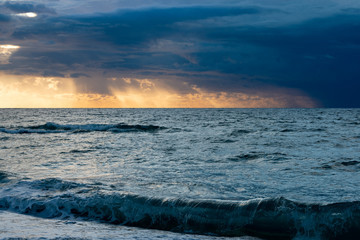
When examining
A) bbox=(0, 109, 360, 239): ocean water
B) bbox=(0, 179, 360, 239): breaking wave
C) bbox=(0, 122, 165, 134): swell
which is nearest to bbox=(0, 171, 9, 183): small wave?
bbox=(0, 109, 360, 239): ocean water

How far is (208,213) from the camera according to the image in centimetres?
639

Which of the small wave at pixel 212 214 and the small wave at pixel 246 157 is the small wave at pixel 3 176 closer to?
the small wave at pixel 212 214

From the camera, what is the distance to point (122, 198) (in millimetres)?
7242

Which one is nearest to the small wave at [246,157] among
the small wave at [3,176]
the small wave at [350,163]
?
the small wave at [350,163]

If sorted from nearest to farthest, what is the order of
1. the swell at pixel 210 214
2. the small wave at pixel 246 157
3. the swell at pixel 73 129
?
the swell at pixel 210 214, the small wave at pixel 246 157, the swell at pixel 73 129

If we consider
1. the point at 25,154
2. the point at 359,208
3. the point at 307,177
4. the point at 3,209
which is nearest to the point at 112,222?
the point at 3,209

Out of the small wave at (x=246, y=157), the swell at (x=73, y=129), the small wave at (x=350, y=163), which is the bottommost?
the swell at (x=73, y=129)

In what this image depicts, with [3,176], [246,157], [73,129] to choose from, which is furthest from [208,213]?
[73,129]

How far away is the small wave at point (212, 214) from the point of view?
577cm

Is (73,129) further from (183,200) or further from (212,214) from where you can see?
(212,214)

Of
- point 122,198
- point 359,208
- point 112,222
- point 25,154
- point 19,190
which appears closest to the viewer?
point 359,208

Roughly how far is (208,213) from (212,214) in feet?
0.27

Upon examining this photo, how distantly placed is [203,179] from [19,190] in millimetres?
4821

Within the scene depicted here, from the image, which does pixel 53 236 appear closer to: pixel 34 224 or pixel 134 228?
pixel 34 224
